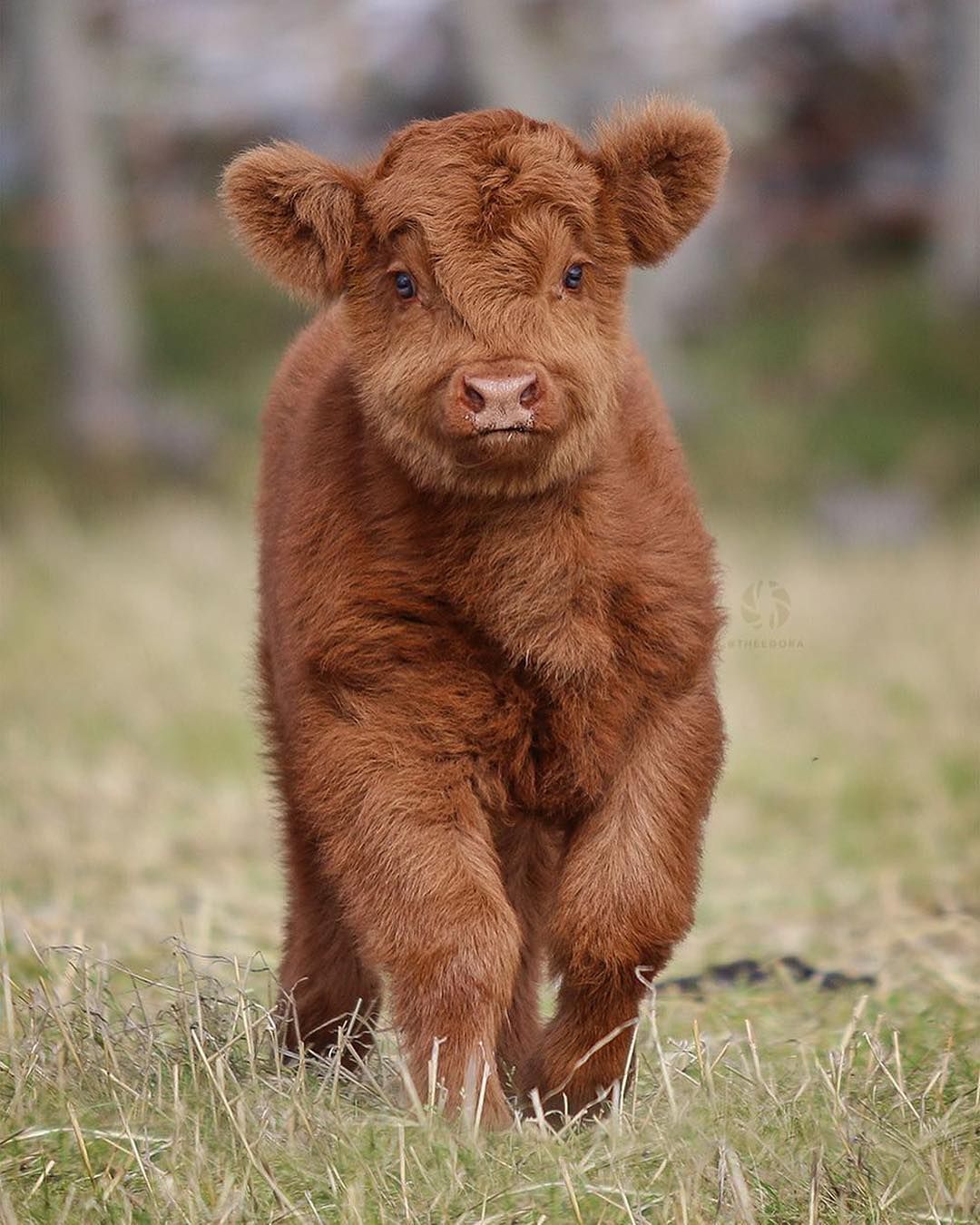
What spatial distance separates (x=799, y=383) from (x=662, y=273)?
1652 millimetres

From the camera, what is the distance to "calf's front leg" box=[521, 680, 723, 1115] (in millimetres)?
3965

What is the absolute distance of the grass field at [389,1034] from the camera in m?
3.36

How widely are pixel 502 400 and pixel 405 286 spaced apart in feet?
1.62

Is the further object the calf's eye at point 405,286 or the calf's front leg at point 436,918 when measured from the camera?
the calf's eye at point 405,286

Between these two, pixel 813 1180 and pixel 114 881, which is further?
pixel 114 881

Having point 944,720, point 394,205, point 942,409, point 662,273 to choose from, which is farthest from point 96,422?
point 394,205

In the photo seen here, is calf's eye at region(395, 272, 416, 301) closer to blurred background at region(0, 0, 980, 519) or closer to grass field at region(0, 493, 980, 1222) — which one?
grass field at region(0, 493, 980, 1222)

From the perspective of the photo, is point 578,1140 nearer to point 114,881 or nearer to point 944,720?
point 114,881

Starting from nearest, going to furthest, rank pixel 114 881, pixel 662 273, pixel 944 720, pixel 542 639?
pixel 542 639, pixel 114 881, pixel 944 720, pixel 662 273

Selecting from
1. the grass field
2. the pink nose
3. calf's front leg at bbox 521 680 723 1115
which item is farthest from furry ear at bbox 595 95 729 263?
the grass field

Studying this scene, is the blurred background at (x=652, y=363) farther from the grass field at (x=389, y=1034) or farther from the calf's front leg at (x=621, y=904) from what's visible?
the calf's front leg at (x=621, y=904)

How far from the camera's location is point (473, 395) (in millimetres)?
3879

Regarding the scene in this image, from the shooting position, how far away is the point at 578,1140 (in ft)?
12.0
